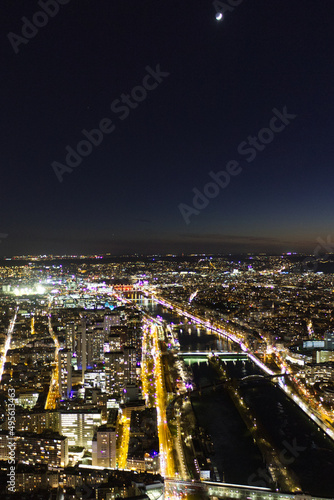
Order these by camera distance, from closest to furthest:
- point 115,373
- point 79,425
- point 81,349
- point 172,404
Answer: point 79,425 → point 172,404 → point 115,373 → point 81,349

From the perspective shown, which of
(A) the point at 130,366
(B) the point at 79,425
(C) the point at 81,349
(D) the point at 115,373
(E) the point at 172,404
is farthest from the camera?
(C) the point at 81,349

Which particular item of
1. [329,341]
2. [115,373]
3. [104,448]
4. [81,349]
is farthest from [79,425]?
[329,341]

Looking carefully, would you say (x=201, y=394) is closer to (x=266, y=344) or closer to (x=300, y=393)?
(x=300, y=393)

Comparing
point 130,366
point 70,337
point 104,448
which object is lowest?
point 104,448

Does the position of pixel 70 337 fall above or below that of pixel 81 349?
above

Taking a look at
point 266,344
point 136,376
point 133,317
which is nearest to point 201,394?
point 136,376

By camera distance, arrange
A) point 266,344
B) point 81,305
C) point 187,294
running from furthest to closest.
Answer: point 187,294 → point 81,305 → point 266,344

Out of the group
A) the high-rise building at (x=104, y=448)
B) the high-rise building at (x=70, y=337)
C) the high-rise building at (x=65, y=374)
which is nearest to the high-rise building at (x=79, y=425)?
the high-rise building at (x=104, y=448)

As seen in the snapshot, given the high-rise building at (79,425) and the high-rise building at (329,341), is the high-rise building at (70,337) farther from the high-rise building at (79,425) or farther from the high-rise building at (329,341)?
the high-rise building at (329,341)

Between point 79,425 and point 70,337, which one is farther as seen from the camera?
point 70,337

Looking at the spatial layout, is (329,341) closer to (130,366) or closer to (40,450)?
(130,366)
